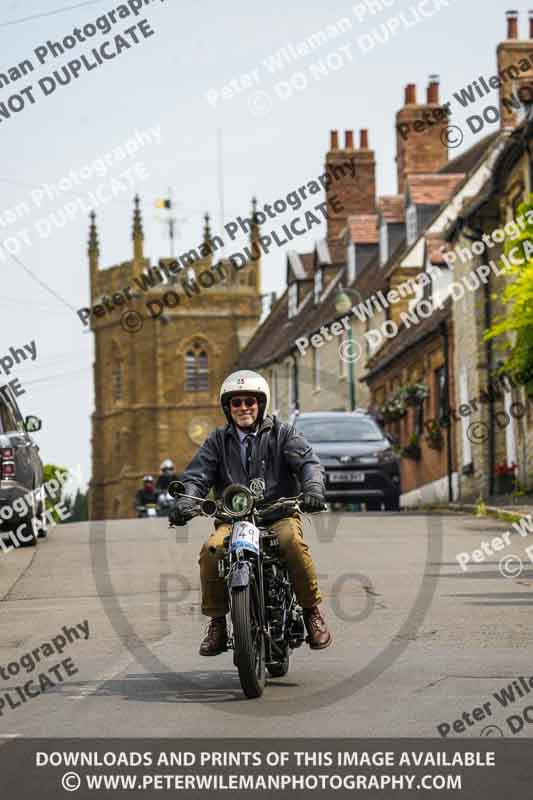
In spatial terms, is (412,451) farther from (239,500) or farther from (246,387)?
(239,500)

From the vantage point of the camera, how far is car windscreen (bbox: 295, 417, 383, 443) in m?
29.2

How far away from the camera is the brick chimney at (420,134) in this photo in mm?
52094

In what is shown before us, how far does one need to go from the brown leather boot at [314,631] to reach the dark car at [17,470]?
11.4 m

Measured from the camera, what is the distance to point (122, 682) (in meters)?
9.27

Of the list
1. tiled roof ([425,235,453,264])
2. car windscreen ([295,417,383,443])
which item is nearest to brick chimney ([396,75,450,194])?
tiled roof ([425,235,453,264])

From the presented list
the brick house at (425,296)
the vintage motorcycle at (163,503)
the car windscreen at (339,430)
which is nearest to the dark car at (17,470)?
the car windscreen at (339,430)

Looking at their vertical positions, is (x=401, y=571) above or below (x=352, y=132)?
below

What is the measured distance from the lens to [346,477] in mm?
28156

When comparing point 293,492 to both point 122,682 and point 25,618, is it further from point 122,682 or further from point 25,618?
point 25,618

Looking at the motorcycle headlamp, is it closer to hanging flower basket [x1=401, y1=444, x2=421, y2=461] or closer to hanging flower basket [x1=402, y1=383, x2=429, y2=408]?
hanging flower basket [x1=402, y1=383, x2=429, y2=408]

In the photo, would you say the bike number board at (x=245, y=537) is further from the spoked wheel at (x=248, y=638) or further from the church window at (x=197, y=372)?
the church window at (x=197, y=372)

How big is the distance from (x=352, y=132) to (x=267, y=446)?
171 ft

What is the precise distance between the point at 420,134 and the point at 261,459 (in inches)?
1830

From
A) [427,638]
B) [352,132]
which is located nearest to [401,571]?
[427,638]
